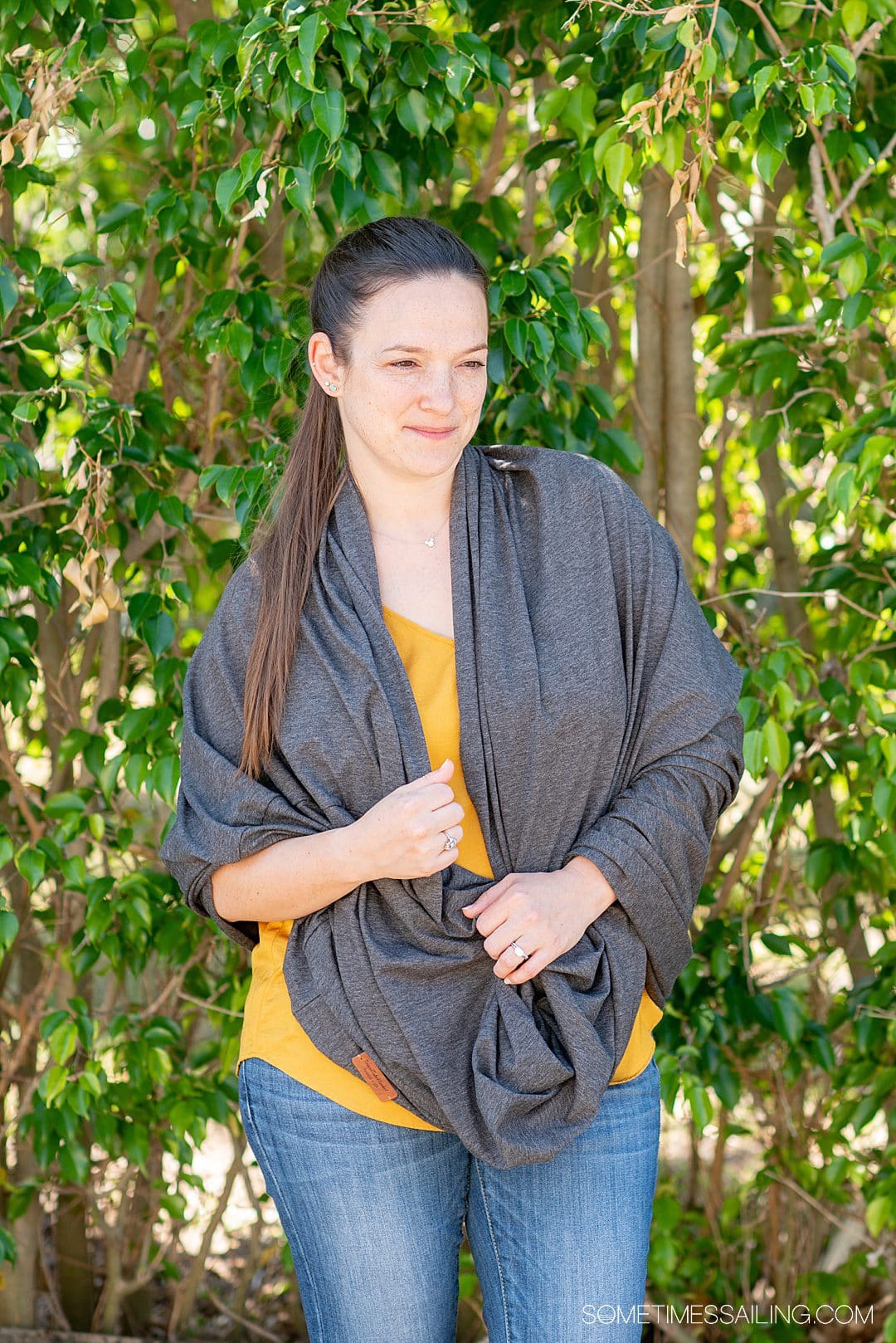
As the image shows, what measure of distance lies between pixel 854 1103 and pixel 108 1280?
1.61 m

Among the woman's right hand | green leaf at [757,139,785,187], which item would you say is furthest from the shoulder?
green leaf at [757,139,785,187]

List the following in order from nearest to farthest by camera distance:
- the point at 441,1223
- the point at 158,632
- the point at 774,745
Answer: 1. the point at 441,1223
2. the point at 774,745
3. the point at 158,632

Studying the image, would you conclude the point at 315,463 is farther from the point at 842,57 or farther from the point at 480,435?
the point at 842,57

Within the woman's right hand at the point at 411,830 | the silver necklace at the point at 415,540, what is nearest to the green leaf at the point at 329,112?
the silver necklace at the point at 415,540

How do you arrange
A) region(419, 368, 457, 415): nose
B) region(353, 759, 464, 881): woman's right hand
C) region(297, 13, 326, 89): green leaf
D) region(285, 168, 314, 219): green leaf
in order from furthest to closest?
region(285, 168, 314, 219): green leaf < region(297, 13, 326, 89): green leaf < region(419, 368, 457, 415): nose < region(353, 759, 464, 881): woman's right hand

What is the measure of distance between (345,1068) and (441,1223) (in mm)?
226

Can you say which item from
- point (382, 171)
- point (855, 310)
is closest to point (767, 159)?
point (855, 310)

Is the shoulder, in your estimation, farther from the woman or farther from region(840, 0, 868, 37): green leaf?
region(840, 0, 868, 37): green leaf

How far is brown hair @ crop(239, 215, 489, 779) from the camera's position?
5.43ft

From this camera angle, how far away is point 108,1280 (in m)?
2.88

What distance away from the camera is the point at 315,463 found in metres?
1.81

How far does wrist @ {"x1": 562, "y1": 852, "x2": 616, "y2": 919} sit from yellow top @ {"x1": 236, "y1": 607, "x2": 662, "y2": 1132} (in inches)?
4.6

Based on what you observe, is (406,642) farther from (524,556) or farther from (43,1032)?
(43,1032)

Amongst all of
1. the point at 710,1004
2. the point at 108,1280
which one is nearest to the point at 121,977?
the point at 108,1280
